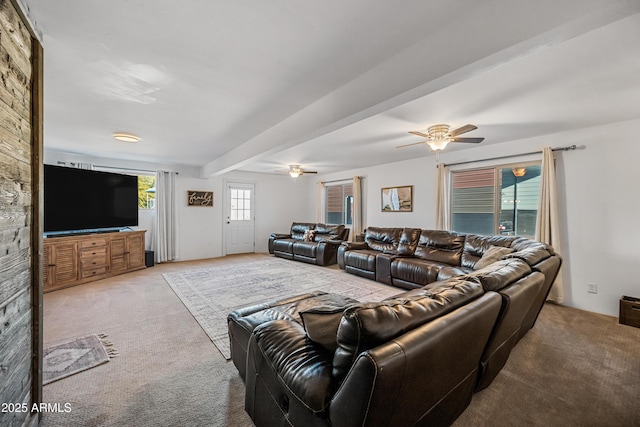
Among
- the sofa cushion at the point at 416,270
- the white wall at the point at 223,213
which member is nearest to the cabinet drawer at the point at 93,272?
the white wall at the point at 223,213

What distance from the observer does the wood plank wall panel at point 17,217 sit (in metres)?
1.16

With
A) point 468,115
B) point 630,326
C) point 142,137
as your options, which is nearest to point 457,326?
point 468,115

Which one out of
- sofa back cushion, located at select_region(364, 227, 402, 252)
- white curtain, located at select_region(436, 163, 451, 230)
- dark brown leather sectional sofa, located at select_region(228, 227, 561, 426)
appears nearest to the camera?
dark brown leather sectional sofa, located at select_region(228, 227, 561, 426)

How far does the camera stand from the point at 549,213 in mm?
3627

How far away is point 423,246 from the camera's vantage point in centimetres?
454

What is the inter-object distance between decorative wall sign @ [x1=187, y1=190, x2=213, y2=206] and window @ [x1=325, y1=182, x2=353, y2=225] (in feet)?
10.6

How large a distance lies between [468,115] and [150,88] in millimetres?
3191

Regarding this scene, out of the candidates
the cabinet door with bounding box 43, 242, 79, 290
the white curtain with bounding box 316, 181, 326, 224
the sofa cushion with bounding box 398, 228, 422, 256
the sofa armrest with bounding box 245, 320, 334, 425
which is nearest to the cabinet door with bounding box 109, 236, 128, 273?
the cabinet door with bounding box 43, 242, 79, 290

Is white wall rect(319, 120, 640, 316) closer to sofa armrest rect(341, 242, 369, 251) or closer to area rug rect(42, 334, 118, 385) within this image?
sofa armrest rect(341, 242, 369, 251)

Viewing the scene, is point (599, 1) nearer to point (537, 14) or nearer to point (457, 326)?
point (537, 14)

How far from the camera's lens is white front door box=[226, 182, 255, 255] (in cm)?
718

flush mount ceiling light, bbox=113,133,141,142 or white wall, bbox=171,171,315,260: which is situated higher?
flush mount ceiling light, bbox=113,133,141,142

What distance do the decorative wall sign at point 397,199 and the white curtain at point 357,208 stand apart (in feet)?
2.31

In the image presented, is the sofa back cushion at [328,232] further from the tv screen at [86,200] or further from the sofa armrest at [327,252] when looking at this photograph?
the tv screen at [86,200]
